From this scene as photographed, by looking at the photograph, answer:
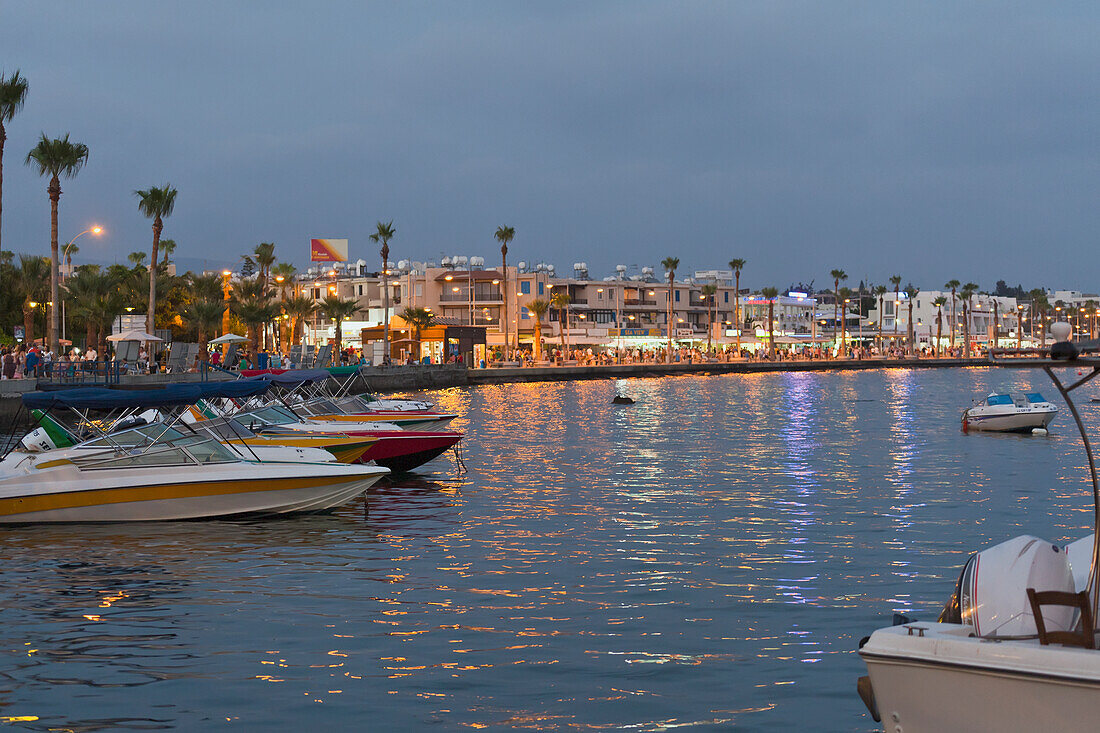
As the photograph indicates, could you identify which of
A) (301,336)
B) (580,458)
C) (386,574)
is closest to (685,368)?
(301,336)

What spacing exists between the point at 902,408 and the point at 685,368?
67.3 m

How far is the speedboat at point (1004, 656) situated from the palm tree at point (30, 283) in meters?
88.7

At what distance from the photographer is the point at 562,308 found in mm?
140750

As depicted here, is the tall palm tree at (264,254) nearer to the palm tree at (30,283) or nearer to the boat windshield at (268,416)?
the palm tree at (30,283)

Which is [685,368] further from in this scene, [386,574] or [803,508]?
[386,574]

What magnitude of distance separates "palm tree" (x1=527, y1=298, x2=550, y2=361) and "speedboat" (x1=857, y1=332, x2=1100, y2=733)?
121m

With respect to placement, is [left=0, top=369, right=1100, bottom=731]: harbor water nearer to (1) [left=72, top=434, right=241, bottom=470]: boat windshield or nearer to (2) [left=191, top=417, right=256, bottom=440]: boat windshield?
Answer: (1) [left=72, top=434, right=241, bottom=470]: boat windshield

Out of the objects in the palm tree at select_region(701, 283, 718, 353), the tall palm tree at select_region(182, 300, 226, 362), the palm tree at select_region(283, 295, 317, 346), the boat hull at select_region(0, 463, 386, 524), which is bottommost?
the boat hull at select_region(0, 463, 386, 524)

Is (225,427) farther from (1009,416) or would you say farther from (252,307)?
(252,307)

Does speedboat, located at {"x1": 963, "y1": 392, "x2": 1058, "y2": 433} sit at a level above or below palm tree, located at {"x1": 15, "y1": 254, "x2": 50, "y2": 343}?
below

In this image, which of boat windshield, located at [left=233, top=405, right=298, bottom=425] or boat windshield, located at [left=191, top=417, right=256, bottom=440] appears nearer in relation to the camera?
boat windshield, located at [left=191, top=417, right=256, bottom=440]

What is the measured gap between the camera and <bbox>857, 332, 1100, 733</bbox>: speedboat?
653 cm

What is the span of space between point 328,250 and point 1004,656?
428 ft

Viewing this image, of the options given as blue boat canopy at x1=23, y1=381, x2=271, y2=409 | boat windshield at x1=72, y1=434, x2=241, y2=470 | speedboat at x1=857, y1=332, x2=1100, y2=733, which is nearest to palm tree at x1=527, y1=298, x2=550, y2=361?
blue boat canopy at x1=23, y1=381, x2=271, y2=409
